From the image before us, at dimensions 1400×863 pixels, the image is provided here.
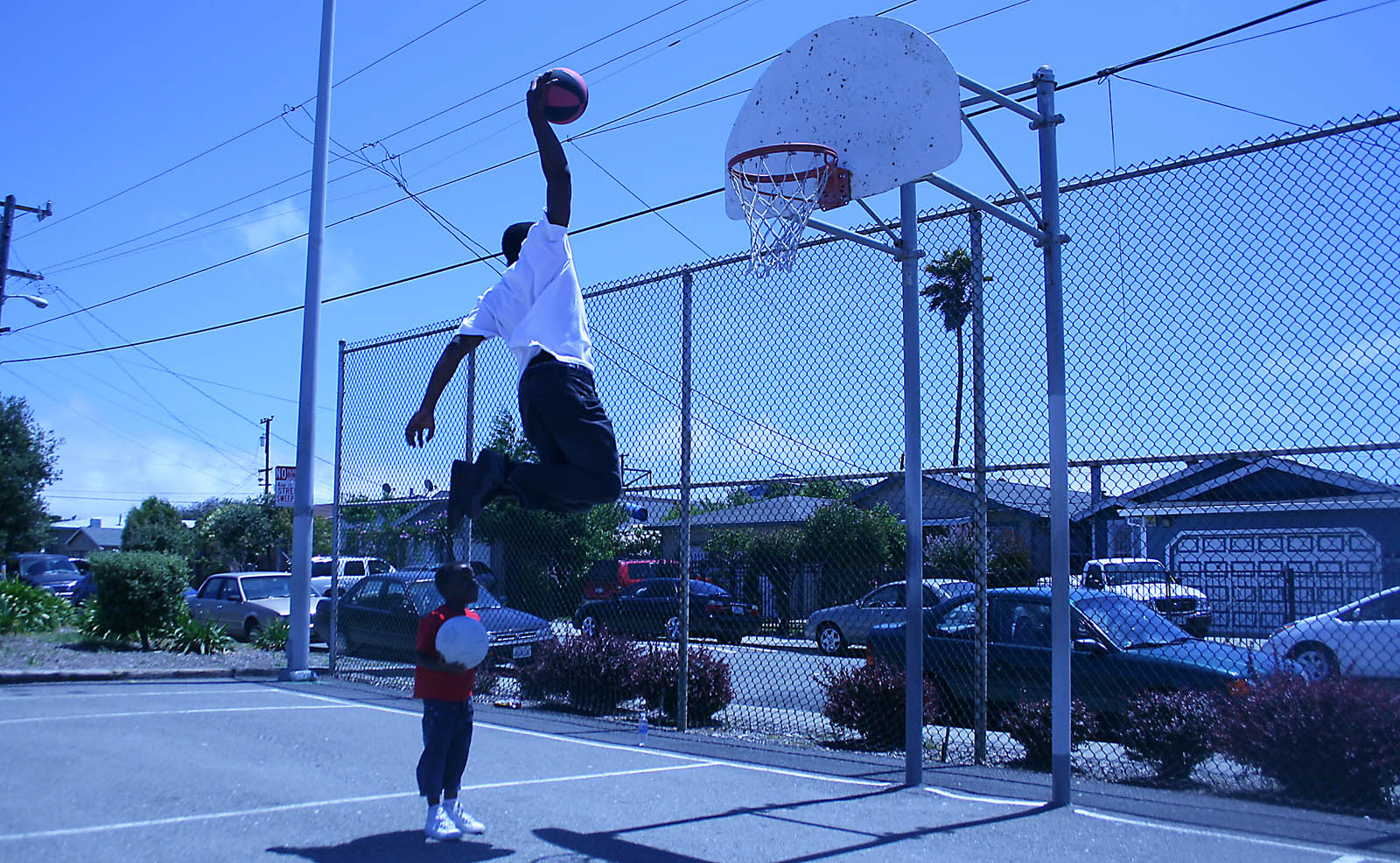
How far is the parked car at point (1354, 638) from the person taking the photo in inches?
222

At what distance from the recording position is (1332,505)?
564 centimetres

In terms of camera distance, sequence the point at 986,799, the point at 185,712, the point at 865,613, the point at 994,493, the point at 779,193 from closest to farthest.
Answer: the point at 986,799 → the point at 779,193 → the point at 994,493 → the point at 865,613 → the point at 185,712

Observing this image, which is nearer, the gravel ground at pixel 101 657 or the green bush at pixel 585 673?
the green bush at pixel 585 673

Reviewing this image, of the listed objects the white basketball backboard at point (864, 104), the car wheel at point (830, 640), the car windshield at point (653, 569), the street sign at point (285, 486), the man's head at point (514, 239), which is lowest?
the car wheel at point (830, 640)

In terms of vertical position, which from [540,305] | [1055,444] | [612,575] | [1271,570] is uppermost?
[540,305]

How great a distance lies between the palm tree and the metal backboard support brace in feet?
1.33

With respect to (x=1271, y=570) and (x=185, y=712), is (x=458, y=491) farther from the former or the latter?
(x=185, y=712)

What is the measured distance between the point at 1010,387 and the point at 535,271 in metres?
3.57

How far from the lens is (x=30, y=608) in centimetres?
1694

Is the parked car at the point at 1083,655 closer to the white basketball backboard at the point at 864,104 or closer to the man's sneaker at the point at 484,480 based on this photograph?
the white basketball backboard at the point at 864,104

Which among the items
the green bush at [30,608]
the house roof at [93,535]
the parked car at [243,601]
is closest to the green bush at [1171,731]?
the parked car at [243,601]

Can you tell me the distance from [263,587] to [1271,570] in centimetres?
1842

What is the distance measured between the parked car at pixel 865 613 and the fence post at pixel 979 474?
1.88 feet

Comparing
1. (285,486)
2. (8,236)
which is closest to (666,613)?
(285,486)
